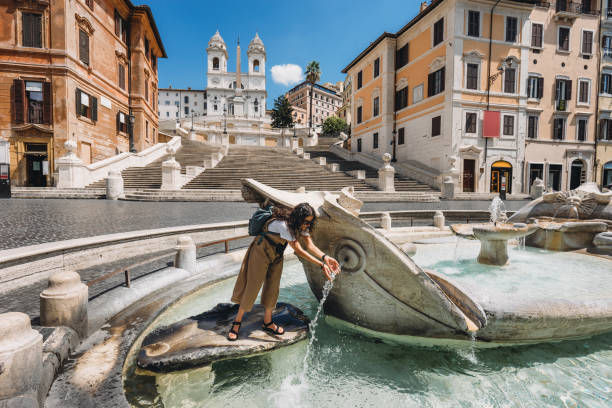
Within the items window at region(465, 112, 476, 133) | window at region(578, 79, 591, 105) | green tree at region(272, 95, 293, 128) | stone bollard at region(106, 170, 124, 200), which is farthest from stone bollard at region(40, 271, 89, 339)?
green tree at region(272, 95, 293, 128)

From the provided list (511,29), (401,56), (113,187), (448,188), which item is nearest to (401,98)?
(401,56)

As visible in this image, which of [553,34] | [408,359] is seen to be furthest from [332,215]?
[553,34]

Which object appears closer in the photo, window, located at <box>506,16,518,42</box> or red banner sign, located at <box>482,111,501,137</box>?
red banner sign, located at <box>482,111,501,137</box>

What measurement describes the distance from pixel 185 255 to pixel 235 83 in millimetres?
87759

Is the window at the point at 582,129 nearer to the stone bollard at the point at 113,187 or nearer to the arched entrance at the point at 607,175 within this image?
the arched entrance at the point at 607,175

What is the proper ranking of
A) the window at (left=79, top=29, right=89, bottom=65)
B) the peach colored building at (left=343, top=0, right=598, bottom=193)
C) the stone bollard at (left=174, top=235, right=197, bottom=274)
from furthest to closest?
the peach colored building at (left=343, top=0, right=598, bottom=193) < the window at (left=79, top=29, right=89, bottom=65) < the stone bollard at (left=174, top=235, right=197, bottom=274)

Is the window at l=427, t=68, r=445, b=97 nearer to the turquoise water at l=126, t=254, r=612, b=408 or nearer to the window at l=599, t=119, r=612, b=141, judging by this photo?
the window at l=599, t=119, r=612, b=141

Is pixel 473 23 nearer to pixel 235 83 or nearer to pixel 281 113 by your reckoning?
pixel 281 113

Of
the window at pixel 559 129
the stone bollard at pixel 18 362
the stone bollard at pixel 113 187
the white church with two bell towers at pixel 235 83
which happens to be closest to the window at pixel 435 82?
the window at pixel 559 129

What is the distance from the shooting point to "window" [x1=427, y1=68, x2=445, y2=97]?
76.5ft

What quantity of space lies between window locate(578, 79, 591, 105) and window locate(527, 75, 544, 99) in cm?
429

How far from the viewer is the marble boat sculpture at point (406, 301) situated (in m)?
2.76

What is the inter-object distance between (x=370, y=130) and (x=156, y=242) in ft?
94.4

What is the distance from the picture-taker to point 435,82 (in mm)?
23984
